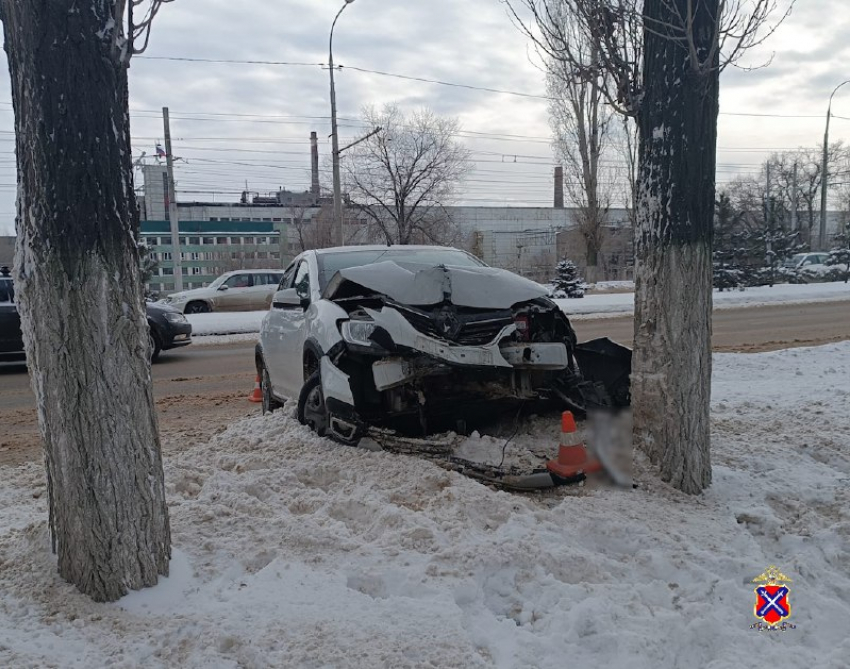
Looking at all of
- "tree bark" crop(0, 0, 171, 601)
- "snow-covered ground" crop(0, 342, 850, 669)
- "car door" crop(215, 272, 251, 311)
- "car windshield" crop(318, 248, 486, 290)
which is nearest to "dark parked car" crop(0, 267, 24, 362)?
"car windshield" crop(318, 248, 486, 290)

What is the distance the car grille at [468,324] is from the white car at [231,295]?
1950 cm

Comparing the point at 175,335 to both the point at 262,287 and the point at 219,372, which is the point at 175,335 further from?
the point at 262,287

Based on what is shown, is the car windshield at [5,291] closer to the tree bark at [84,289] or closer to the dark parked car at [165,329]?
the dark parked car at [165,329]

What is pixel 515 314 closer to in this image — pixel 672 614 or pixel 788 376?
pixel 672 614

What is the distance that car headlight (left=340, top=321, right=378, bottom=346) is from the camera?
4613 mm

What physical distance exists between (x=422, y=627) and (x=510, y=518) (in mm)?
994

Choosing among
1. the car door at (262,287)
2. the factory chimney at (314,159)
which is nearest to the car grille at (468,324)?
the car door at (262,287)

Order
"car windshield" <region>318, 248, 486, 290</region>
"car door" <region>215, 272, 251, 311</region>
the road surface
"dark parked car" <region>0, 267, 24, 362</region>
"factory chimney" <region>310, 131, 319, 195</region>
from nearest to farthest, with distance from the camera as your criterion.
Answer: "car windshield" <region>318, 248, 486, 290</region>
the road surface
"dark parked car" <region>0, 267, 24, 362</region>
"car door" <region>215, 272, 251, 311</region>
"factory chimney" <region>310, 131, 319, 195</region>

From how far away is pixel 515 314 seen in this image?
4.84 m

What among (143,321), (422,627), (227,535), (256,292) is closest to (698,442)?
(422,627)

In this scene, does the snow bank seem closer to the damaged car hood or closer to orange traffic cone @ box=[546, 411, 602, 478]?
the damaged car hood

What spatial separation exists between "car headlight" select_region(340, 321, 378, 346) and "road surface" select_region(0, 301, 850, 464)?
2533 mm

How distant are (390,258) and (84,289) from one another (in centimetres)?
367

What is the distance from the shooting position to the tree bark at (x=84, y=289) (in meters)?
2.79
